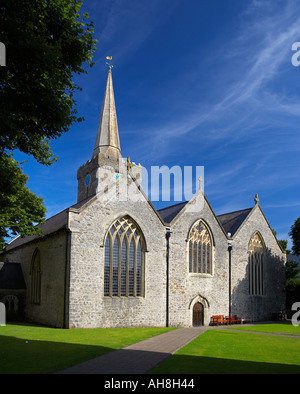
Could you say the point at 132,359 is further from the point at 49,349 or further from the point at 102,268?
the point at 102,268

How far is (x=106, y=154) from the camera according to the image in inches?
1809

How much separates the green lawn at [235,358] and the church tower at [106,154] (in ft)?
101

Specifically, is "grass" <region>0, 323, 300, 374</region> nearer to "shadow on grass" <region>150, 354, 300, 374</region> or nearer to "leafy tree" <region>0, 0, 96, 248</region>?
"shadow on grass" <region>150, 354, 300, 374</region>

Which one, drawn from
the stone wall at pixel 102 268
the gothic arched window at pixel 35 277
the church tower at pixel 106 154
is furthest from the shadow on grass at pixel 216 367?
the church tower at pixel 106 154

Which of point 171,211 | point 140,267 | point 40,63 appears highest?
point 40,63

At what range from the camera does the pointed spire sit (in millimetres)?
46531

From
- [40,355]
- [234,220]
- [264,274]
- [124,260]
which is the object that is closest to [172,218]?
[124,260]

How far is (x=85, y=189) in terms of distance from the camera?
4934cm

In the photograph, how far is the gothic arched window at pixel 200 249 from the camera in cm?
2997

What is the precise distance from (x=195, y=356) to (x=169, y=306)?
47.7 feet

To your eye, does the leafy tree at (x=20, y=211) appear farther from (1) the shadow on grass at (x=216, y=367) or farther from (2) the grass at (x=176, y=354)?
(1) the shadow on grass at (x=216, y=367)

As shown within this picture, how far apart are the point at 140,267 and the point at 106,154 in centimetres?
2260
